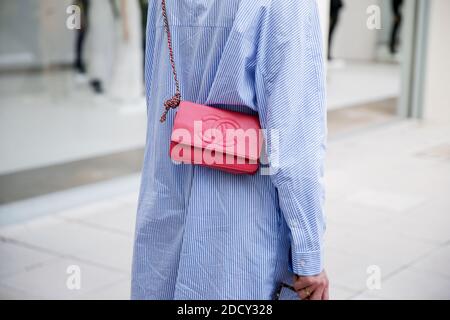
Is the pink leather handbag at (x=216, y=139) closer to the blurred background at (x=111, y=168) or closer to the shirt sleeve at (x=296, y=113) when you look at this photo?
the shirt sleeve at (x=296, y=113)

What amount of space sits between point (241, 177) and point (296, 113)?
251 millimetres

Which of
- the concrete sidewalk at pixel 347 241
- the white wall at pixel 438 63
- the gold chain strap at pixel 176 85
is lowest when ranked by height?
the concrete sidewalk at pixel 347 241

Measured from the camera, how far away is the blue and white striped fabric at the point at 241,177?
6.76 feet

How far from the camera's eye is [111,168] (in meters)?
6.96

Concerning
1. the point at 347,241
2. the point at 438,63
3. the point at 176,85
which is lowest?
the point at 347,241

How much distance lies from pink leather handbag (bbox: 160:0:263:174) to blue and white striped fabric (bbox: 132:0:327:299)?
45 millimetres

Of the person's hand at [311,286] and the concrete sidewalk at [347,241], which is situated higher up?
the person's hand at [311,286]

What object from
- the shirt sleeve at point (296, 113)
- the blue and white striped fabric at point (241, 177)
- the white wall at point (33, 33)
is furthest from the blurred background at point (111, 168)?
the shirt sleeve at point (296, 113)

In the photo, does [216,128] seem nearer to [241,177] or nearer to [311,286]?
[241,177]

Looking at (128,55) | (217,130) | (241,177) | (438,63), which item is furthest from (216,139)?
(438,63)

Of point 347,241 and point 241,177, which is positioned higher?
point 241,177

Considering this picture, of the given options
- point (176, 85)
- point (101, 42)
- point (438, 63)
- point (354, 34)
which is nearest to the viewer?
point (176, 85)

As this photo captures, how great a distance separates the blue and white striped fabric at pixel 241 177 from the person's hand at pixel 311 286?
2 centimetres

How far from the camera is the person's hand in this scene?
2.14 metres
